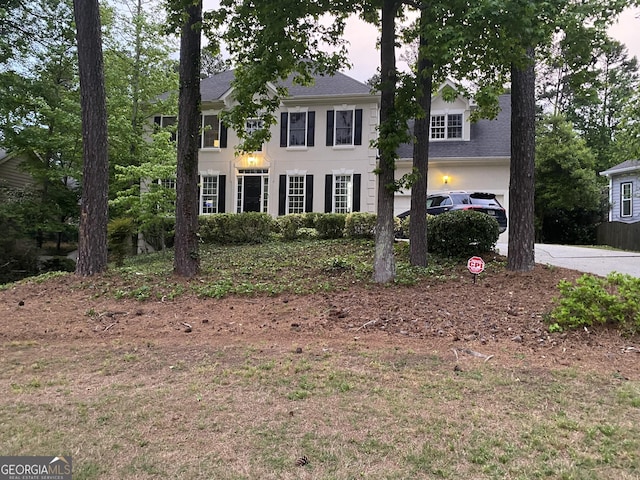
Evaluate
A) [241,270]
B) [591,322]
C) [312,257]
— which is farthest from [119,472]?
[312,257]

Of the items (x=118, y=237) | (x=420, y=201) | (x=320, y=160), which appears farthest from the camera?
(x=320, y=160)

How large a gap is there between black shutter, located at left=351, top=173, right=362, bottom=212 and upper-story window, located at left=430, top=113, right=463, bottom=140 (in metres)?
4.13

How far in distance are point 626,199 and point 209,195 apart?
18.6m

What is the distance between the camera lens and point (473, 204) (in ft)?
38.5

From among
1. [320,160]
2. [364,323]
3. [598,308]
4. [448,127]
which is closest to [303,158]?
[320,160]

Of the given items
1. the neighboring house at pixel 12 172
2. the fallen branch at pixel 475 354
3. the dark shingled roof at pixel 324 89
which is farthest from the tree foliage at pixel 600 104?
the neighboring house at pixel 12 172

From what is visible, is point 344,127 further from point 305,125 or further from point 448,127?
point 448,127

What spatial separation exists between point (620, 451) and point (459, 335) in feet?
7.37

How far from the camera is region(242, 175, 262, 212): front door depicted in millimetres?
16359

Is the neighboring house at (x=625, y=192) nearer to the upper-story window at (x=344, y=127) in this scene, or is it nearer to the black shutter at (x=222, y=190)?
the upper-story window at (x=344, y=127)

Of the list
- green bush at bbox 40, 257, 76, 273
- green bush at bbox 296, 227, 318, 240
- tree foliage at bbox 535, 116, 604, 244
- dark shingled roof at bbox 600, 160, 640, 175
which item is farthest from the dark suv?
green bush at bbox 40, 257, 76, 273

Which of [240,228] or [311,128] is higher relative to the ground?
[311,128]

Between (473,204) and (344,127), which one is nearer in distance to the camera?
(473,204)

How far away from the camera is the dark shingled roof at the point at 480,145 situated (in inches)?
641
